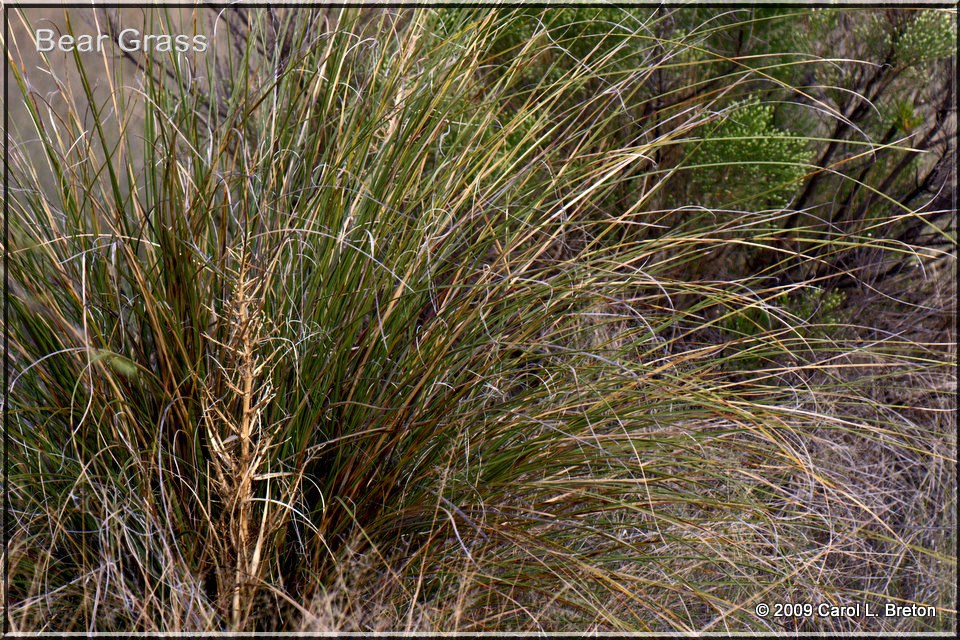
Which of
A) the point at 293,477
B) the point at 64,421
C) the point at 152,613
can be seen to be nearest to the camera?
the point at 152,613

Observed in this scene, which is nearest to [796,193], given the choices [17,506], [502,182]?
[502,182]

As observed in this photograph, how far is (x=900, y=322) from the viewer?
230 centimetres

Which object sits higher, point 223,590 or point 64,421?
point 64,421

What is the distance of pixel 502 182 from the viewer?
1.65 m

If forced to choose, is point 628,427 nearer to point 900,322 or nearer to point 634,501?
point 634,501

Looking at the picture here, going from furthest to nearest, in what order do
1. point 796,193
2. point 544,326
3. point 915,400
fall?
1. point 796,193
2. point 915,400
3. point 544,326

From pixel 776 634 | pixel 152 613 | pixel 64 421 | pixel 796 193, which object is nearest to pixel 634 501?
pixel 776 634

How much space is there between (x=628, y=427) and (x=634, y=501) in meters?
0.15

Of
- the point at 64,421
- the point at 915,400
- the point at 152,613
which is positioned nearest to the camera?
the point at 152,613

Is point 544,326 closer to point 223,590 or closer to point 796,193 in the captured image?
point 223,590

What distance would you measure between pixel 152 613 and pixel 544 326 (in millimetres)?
913

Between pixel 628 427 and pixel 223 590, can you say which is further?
pixel 628 427

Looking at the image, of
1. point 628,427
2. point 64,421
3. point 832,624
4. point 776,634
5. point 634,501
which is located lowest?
point 832,624

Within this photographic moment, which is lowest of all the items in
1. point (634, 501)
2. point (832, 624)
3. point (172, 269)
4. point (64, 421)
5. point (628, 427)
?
point (832, 624)
